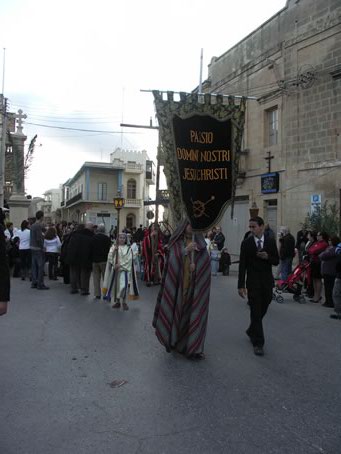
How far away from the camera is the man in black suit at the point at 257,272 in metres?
5.98

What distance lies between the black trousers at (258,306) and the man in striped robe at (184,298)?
2.51 feet

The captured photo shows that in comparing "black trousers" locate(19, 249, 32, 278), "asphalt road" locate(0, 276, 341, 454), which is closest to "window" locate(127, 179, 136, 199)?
"black trousers" locate(19, 249, 32, 278)

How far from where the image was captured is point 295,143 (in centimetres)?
1784

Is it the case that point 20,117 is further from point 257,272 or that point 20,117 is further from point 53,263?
point 257,272

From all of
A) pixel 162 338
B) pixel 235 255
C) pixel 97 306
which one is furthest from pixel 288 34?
pixel 162 338

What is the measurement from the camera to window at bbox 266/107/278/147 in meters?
19.4

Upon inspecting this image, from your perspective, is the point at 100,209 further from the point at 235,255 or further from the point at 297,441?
the point at 297,441

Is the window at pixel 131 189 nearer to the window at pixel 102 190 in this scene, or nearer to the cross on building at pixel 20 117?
the window at pixel 102 190

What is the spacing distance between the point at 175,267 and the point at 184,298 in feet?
1.39

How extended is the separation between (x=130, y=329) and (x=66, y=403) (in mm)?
3033

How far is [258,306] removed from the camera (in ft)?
19.6

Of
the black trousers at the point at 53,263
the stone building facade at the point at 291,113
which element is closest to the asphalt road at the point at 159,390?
the black trousers at the point at 53,263

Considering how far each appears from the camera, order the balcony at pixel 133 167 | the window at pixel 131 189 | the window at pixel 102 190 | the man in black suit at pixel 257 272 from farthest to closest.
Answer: the window at pixel 131 189 → the window at pixel 102 190 → the balcony at pixel 133 167 → the man in black suit at pixel 257 272

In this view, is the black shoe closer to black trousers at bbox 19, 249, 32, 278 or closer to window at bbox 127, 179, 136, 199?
black trousers at bbox 19, 249, 32, 278
